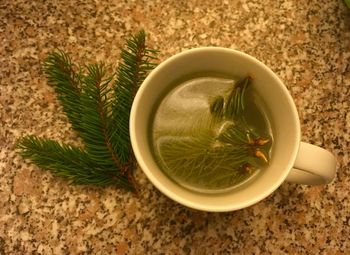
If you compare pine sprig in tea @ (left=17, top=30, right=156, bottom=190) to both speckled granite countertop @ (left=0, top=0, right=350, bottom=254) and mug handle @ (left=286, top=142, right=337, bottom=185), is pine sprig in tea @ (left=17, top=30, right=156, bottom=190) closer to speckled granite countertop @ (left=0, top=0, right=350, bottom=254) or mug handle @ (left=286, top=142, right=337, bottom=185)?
speckled granite countertop @ (left=0, top=0, right=350, bottom=254)

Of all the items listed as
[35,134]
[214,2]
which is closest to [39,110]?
[35,134]

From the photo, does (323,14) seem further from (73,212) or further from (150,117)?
(73,212)

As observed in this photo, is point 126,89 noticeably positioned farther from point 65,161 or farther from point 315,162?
point 315,162

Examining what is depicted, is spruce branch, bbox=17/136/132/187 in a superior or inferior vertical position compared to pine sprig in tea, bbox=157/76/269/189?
inferior

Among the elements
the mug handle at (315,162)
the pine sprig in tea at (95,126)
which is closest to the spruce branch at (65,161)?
the pine sprig in tea at (95,126)

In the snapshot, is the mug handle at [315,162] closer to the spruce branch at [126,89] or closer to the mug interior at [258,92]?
the mug interior at [258,92]

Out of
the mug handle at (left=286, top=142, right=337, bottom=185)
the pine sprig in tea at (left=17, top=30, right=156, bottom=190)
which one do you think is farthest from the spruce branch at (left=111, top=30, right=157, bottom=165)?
the mug handle at (left=286, top=142, right=337, bottom=185)
